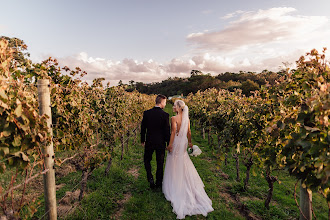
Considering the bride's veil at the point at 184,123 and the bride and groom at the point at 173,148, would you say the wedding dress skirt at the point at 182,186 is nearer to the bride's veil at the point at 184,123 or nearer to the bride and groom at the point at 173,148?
the bride and groom at the point at 173,148

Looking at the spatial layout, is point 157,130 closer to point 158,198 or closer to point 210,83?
point 158,198

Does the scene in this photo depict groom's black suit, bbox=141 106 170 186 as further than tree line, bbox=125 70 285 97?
No

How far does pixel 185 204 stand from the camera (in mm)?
4539

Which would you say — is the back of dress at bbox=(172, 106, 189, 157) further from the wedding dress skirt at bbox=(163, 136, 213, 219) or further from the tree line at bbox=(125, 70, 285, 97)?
the tree line at bbox=(125, 70, 285, 97)

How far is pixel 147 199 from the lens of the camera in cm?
489

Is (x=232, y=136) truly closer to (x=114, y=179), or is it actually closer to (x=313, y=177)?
(x=313, y=177)

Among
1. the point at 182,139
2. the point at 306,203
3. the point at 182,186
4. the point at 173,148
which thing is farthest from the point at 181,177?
the point at 306,203

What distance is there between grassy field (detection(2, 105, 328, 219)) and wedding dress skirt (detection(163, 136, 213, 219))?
170mm

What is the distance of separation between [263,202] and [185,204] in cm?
202

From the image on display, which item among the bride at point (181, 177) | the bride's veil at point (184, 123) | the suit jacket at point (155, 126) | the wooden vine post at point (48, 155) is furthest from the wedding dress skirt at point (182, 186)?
the wooden vine post at point (48, 155)

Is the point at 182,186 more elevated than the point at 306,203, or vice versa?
the point at 306,203

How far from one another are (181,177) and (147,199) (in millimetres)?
961

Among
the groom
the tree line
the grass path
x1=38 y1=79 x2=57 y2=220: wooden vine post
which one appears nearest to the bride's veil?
the groom

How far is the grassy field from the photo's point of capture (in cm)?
428
